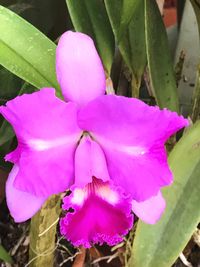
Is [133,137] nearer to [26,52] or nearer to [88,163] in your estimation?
[88,163]

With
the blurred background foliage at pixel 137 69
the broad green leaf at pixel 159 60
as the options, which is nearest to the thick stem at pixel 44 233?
the blurred background foliage at pixel 137 69

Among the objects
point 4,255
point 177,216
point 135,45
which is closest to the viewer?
point 177,216

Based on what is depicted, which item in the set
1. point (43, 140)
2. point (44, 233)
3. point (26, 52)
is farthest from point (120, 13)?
point (44, 233)

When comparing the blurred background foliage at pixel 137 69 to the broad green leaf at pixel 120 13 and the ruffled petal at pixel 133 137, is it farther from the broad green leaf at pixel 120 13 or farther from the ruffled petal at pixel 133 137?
the ruffled petal at pixel 133 137

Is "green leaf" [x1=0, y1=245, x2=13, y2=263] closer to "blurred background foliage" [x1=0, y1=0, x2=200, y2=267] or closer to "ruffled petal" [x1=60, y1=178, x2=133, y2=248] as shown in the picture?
"blurred background foliage" [x1=0, y1=0, x2=200, y2=267]

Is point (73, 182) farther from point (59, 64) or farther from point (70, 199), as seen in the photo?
point (59, 64)

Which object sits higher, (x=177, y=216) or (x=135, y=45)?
(x=135, y=45)

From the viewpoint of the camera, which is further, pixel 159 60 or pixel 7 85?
pixel 7 85
